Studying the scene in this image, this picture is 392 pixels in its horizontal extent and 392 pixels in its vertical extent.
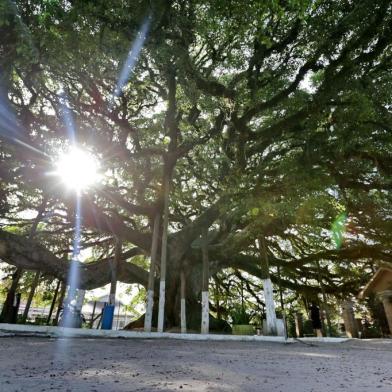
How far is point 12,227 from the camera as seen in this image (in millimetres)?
12883

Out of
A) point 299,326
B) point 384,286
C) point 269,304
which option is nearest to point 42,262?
point 269,304

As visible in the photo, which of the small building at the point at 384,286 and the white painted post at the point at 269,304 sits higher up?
the small building at the point at 384,286

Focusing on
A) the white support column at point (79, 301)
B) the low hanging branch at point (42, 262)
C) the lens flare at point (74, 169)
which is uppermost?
the lens flare at point (74, 169)

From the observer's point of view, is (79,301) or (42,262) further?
(42,262)

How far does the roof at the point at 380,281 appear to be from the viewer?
37.9 ft

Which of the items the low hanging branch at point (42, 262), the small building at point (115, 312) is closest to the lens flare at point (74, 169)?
the low hanging branch at point (42, 262)

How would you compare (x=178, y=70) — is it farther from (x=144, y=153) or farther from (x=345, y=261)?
(x=345, y=261)

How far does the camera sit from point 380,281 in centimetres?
1201

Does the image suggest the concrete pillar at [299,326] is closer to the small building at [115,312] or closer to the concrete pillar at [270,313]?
the concrete pillar at [270,313]

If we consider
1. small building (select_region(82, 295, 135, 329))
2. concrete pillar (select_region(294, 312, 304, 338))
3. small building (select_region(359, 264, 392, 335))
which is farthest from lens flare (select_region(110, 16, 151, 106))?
small building (select_region(82, 295, 135, 329))

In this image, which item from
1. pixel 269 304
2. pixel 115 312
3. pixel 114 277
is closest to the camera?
pixel 269 304

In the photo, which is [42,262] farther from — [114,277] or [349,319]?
[349,319]

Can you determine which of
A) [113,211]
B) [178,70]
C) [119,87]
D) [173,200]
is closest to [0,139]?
[119,87]

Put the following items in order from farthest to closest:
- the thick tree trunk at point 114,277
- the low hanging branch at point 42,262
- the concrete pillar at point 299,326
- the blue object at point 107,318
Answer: the concrete pillar at point 299,326, the low hanging branch at point 42,262, the thick tree trunk at point 114,277, the blue object at point 107,318
